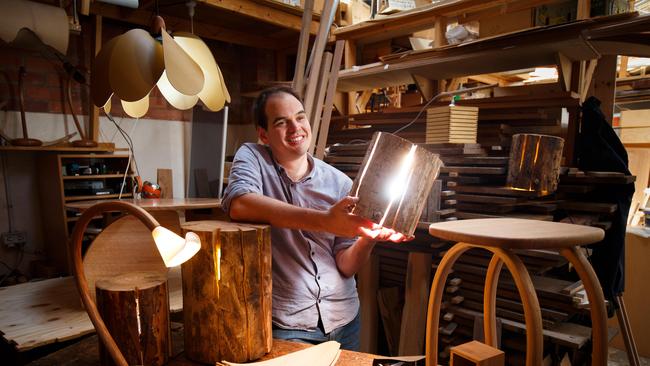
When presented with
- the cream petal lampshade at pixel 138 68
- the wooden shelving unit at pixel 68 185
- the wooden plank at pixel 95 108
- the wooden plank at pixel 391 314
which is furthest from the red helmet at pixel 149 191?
the cream petal lampshade at pixel 138 68

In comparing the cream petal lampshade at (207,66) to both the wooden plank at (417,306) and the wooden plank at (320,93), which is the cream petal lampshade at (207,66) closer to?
the wooden plank at (320,93)

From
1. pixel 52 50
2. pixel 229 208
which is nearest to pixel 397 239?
pixel 229 208

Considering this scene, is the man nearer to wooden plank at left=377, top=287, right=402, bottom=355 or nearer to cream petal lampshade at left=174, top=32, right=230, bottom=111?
cream petal lampshade at left=174, top=32, right=230, bottom=111

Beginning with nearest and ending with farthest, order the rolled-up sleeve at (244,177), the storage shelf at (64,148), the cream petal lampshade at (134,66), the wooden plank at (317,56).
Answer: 1. the cream petal lampshade at (134,66)
2. the rolled-up sleeve at (244,177)
3. the wooden plank at (317,56)
4. the storage shelf at (64,148)

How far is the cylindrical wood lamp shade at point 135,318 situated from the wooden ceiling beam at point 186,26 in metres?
3.41

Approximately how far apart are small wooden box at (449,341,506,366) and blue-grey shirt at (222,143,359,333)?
2.46 ft

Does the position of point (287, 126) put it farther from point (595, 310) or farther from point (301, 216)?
point (595, 310)

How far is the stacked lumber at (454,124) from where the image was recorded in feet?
7.76

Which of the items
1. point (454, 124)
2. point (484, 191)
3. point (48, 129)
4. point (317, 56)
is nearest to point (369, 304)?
point (484, 191)

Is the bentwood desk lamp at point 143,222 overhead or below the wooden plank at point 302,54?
below

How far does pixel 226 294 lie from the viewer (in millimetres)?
1211

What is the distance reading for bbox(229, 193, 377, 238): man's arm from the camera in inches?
45.5

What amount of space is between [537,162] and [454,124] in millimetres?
586

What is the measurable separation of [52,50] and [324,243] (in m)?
3.25
